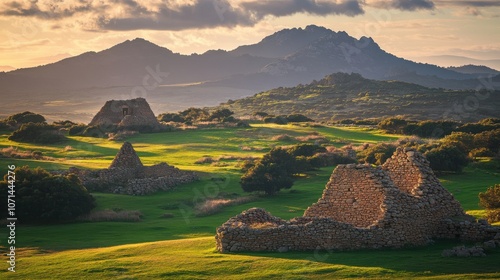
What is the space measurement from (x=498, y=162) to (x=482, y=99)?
5160 inches

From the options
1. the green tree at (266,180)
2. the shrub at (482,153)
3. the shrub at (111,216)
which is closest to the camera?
the shrub at (111,216)

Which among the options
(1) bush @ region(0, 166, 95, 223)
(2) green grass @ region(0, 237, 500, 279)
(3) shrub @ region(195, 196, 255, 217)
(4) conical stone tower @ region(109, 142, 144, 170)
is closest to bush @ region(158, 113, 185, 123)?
(4) conical stone tower @ region(109, 142, 144, 170)

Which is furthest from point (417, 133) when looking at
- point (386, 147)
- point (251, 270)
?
point (251, 270)

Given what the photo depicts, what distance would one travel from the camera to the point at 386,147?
174ft

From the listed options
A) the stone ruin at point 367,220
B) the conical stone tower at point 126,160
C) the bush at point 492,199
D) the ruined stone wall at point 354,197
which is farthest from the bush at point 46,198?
the bush at point 492,199

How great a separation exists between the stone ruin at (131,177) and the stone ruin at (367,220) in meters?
19.6

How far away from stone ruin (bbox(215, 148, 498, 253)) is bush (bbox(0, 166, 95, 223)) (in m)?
12.5

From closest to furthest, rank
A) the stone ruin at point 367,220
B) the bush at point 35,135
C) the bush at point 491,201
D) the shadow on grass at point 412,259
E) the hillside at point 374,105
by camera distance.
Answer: the shadow on grass at point 412,259 → the stone ruin at point 367,220 → the bush at point 491,201 → the bush at point 35,135 → the hillside at point 374,105

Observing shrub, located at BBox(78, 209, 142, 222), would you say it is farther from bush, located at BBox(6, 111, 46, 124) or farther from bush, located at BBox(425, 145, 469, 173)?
bush, located at BBox(6, 111, 46, 124)

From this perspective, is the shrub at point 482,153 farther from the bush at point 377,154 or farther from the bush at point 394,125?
the bush at point 394,125

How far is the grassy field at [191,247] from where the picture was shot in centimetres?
1845

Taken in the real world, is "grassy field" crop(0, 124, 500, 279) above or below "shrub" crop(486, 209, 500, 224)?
below

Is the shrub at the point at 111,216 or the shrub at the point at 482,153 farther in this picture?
Answer: the shrub at the point at 482,153

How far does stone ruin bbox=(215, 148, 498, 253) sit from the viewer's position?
69.5 ft
